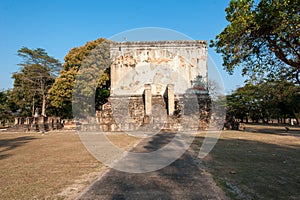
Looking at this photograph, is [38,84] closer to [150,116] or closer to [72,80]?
[72,80]

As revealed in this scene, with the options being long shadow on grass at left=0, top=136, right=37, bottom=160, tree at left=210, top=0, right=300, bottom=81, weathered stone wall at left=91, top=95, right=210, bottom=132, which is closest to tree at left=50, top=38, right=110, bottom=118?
weathered stone wall at left=91, top=95, right=210, bottom=132

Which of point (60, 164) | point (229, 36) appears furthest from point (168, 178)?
point (229, 36)

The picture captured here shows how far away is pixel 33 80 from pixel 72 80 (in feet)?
34.1

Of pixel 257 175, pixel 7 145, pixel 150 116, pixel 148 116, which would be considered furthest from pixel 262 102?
pixel 7 145

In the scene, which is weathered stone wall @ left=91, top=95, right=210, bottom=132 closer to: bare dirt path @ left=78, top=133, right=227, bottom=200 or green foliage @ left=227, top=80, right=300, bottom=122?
green foliage @ left=227, top=80, right=300, bottom=122

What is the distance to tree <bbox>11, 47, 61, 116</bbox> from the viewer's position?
26.9 meters

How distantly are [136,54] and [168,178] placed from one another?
1946cm

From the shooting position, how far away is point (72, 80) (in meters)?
20.6

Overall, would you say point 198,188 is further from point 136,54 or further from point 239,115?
point 239,115

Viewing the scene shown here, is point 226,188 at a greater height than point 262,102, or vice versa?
point 262,102

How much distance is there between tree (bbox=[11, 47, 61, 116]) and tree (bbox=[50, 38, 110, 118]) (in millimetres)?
6258

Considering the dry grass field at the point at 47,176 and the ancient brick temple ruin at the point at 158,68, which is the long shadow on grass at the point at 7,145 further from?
the ancient brick temple ruin at the point at 158,68

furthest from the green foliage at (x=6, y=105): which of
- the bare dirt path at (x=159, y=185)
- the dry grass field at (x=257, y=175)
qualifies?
the dry grass field at (x=257, y=175)

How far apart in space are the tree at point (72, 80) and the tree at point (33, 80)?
6.26 meters
